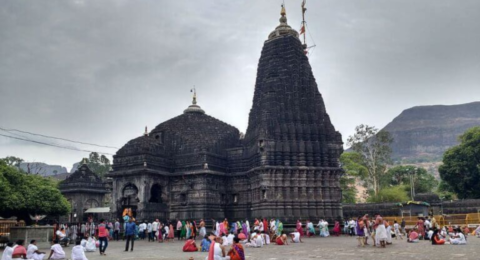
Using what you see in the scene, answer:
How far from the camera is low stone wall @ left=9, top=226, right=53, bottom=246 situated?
70.3 ft

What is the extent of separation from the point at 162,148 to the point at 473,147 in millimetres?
37150

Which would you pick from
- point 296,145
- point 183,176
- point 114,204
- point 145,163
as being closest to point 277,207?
point 296,145

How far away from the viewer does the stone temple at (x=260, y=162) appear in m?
30.7

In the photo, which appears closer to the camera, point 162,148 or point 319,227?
Answer: point 319,227

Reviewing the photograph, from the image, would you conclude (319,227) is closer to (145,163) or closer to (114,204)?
(145,163)

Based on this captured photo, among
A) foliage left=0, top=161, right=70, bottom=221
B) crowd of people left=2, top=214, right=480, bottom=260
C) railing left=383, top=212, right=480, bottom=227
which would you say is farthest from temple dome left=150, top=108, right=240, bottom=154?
railing left=383, top=212, right=480, bottom=227

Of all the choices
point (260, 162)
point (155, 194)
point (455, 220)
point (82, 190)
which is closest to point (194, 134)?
point (155, 194)

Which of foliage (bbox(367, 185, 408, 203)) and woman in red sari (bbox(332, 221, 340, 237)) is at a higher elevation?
foliage (bbox(367, 185, 408, 203))

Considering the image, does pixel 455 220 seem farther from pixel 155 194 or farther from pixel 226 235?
pixel 155 194

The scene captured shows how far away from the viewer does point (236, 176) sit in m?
34.6

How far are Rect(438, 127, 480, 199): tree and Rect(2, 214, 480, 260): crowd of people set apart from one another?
2333 cm

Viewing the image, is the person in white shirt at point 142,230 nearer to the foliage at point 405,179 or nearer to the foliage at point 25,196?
the foliage at point 25,196

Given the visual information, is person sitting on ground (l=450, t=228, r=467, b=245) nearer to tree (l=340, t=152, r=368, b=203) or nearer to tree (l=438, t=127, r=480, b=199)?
tree (l=438, t=127, r=480, b=199)

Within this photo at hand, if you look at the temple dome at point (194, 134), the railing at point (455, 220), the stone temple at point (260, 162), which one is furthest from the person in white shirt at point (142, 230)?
the railing at point (455, 220)
